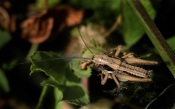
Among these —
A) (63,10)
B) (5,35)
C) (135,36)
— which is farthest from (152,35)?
(5,35)

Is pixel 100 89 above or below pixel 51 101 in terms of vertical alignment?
below

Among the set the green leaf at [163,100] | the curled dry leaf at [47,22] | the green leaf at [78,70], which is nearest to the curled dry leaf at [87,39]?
the curled dry leaf at [47,22]

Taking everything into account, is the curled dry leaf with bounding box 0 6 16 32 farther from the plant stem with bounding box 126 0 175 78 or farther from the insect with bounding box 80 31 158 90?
the plant stem with bounding box 126 0 175 78

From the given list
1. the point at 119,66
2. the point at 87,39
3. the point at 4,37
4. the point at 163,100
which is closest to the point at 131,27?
the point at 87,39

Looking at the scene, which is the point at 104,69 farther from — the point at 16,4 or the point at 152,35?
the point at 16,4

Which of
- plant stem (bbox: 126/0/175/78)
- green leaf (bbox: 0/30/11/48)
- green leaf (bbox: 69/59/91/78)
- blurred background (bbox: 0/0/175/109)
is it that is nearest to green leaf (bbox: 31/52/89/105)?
green leaf (bbox: 69/59/91/78)

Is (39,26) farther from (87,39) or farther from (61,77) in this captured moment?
(61,77)
